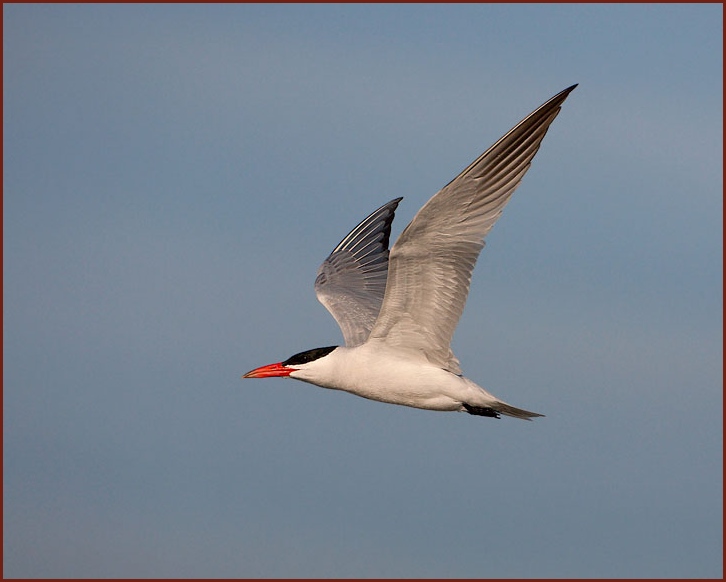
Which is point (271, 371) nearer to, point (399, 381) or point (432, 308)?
point (399, 381)

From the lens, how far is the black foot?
1628cm

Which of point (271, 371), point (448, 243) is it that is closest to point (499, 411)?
point (448, 243)

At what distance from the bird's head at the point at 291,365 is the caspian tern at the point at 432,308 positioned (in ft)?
0.04

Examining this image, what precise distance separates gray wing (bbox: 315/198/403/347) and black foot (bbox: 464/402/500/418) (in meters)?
2.44

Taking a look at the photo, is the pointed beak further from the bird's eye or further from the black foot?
the black foot

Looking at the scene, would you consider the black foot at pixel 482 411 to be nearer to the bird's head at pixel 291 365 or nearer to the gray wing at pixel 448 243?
the gray wing at pixel 448 243

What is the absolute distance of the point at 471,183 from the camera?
1476cm

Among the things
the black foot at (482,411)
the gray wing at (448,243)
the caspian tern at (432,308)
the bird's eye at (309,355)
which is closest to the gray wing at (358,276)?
the caspian tern at (432,308)

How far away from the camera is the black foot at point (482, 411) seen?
1628cm

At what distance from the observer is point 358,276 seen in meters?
20.8

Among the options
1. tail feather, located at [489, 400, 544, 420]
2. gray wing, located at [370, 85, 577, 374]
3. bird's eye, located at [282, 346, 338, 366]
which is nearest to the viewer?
gray wing, located at [370, 85, 577, 374]

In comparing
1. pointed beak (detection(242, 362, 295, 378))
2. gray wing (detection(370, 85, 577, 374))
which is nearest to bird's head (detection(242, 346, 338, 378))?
pointed beak (detection(242, 362, 295, 378))

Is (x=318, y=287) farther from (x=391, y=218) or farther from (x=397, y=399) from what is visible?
(x=397, y=399)

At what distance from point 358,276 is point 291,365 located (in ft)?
12.8
